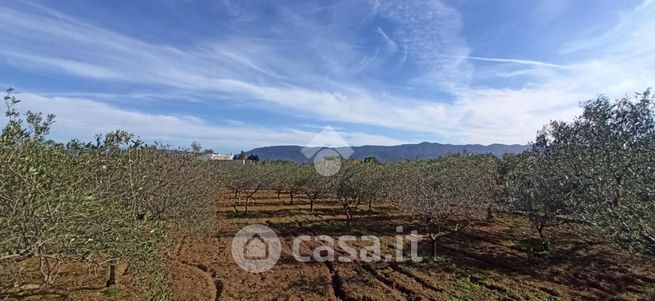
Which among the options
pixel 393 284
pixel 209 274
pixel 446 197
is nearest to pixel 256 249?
pixel 209 274

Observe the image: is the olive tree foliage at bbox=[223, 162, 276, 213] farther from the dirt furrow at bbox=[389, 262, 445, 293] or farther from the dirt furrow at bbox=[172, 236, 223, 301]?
the dirt furrow at bbox=[389, 262, 445, 293]

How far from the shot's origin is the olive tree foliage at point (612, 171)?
917 centimetres

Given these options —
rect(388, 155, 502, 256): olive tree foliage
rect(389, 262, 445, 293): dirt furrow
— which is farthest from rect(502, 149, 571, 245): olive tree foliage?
rect(389, 262, 445, 293): dirt furrow

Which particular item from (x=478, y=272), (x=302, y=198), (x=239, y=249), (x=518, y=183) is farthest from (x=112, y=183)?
(x=302, y=198)

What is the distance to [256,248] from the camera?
2219 centimetres

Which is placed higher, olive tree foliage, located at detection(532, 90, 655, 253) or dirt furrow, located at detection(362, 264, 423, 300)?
olive tree foliage, located at detection(532, 90, 655, 253)

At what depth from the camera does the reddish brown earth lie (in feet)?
47.2

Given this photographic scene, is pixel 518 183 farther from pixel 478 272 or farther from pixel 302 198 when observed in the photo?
pixel 302 198

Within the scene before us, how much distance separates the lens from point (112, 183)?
8781 millimetres

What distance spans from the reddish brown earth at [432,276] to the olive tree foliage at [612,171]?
3.25m

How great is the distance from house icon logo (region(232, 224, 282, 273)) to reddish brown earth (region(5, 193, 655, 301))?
1.56ft

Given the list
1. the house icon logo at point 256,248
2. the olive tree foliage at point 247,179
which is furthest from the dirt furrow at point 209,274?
the olive tree foliage at point 247,179

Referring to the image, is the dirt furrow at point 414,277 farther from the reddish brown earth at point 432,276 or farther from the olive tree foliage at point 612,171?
the olive tree foliage at point 612,171

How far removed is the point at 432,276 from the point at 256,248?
10488 millimetres
